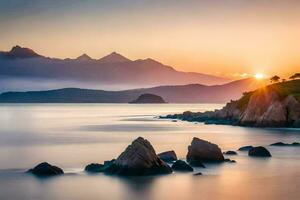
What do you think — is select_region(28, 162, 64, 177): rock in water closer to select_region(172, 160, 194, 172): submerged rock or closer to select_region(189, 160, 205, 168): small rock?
select_region(172, 160, 194, 172): submerged rock

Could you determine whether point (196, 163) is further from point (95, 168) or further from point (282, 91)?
point (282, 91)

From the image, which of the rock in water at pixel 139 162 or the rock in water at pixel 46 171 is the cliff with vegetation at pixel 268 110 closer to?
the rock in water at pixel 139 162

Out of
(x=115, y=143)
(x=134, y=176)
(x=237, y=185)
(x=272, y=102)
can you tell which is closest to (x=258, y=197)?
(x=237, y=185)

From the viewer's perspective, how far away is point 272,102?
12381 centimetres

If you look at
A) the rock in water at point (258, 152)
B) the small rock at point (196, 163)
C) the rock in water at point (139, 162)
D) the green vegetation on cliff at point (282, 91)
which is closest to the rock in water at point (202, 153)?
the small rock at point (196, 163)

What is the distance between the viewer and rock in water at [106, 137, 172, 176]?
136 ft

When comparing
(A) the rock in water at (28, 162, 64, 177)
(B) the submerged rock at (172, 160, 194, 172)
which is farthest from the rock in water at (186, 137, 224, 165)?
(A) the rock in water at (28, 162, 64, 177)

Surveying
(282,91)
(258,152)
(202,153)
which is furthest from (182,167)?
(282,91)

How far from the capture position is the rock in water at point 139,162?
136 ft

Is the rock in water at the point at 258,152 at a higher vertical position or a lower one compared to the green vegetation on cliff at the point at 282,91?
lower

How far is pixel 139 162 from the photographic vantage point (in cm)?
4262

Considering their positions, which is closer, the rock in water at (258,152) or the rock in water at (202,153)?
the rock in water at (202,153)

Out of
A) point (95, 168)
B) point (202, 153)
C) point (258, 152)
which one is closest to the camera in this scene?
point (95, 168)

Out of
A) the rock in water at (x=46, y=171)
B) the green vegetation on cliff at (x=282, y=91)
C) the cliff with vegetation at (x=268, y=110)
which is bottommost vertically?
the rock in water at (x=46, y=171)
